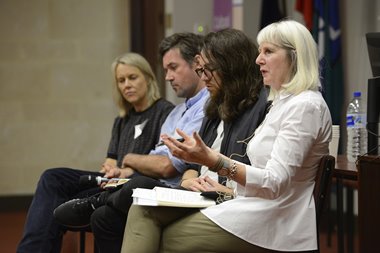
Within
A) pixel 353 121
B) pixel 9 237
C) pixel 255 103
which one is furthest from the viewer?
pixel 9 237

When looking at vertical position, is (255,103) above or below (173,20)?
below

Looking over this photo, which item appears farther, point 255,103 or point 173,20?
point 173,20

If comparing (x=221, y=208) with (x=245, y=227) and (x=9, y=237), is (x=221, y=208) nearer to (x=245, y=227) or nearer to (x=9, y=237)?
(x=245, y=227)

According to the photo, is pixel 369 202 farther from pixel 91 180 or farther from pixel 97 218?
pixel 91 180

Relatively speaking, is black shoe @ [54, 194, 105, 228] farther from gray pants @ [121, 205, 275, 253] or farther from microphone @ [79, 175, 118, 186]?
gray pants @ [121, 205, 275, 253]

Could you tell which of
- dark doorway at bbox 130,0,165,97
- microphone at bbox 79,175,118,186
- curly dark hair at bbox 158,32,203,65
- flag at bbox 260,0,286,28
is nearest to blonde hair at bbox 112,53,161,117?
curly dark hair at bbox 158,32,203,65

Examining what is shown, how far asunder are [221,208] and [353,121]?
1.00m

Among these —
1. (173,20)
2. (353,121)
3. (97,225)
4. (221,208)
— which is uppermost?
(173,20)

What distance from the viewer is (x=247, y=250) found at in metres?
2.18

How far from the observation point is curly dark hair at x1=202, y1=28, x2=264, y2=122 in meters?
2.68

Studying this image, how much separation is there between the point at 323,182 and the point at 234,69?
0.71 m

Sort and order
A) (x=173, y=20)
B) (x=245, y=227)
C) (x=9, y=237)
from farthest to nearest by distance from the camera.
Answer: (x=173, y=20), (x=9, y=237), (x=245, y=227)

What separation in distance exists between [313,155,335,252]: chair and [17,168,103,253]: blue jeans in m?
1.46

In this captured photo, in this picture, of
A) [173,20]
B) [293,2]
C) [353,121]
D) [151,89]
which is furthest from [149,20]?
[353,121]
